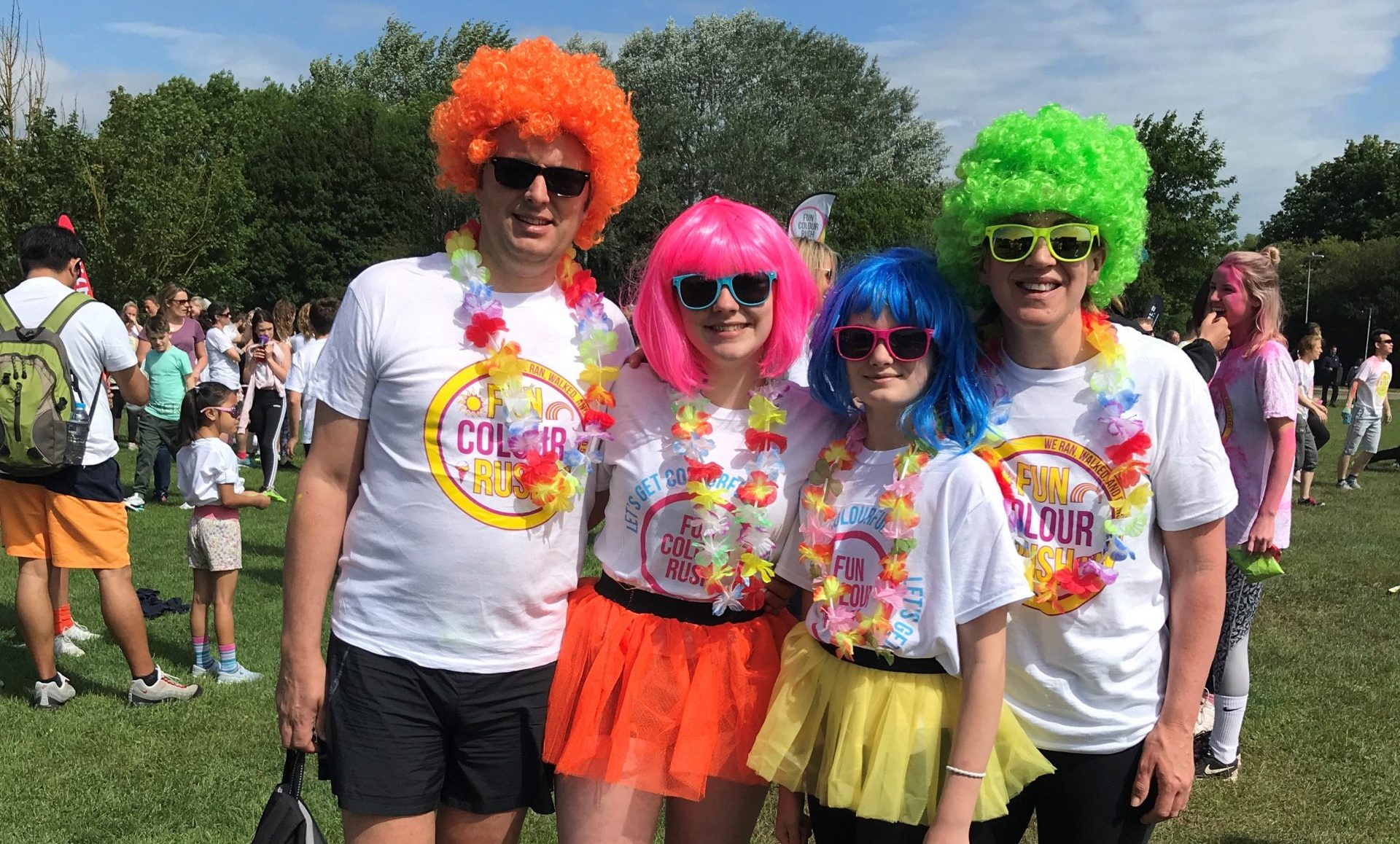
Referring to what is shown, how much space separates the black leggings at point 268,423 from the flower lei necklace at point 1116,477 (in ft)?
31.1

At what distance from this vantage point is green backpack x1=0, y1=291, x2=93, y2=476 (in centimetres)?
433

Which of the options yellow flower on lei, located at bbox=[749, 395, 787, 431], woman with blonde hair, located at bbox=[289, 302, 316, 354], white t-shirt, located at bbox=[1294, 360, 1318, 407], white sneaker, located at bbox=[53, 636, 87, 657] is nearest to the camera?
yellow flower on lei, located at bbox=[749, 395, 787, 431]

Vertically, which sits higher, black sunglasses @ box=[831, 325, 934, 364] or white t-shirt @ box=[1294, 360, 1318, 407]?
black sunglasses @ box=[831, 325, 934, 364]

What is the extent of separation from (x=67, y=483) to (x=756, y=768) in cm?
391

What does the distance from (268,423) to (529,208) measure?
8.92m

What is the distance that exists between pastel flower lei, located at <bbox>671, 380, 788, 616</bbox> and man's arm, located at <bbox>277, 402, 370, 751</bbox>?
2.41 feet

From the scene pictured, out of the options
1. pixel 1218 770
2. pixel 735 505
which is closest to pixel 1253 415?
pixel 1218 770

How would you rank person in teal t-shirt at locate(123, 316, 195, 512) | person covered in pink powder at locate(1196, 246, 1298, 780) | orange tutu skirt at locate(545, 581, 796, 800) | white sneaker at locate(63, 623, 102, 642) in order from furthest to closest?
1. person in teal t-shirt at locate(123, 316, 195, 512)
2. white sneaker at locate(63, 623, 102, 642)
3. person covered in pink powder at locate(1196, 246, 1298, 780)
4. orange tutu skirt at locate(545, 581, 796, 800)

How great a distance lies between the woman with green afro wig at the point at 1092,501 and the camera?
1965mm

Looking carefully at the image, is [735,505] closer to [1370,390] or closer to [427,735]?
[427,735]

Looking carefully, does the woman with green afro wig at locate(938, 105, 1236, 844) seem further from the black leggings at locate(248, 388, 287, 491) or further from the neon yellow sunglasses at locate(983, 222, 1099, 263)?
the black leggings at locate(248, 388, 287, 491)

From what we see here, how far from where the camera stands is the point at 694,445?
224cm

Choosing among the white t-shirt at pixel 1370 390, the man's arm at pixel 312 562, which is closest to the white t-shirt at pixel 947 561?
the man's arm at pixel 312 562

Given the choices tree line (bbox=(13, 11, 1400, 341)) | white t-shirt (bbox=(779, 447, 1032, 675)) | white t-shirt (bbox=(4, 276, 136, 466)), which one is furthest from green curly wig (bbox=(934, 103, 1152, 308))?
tree line (bbox=(13, 11, 1400, 341))
